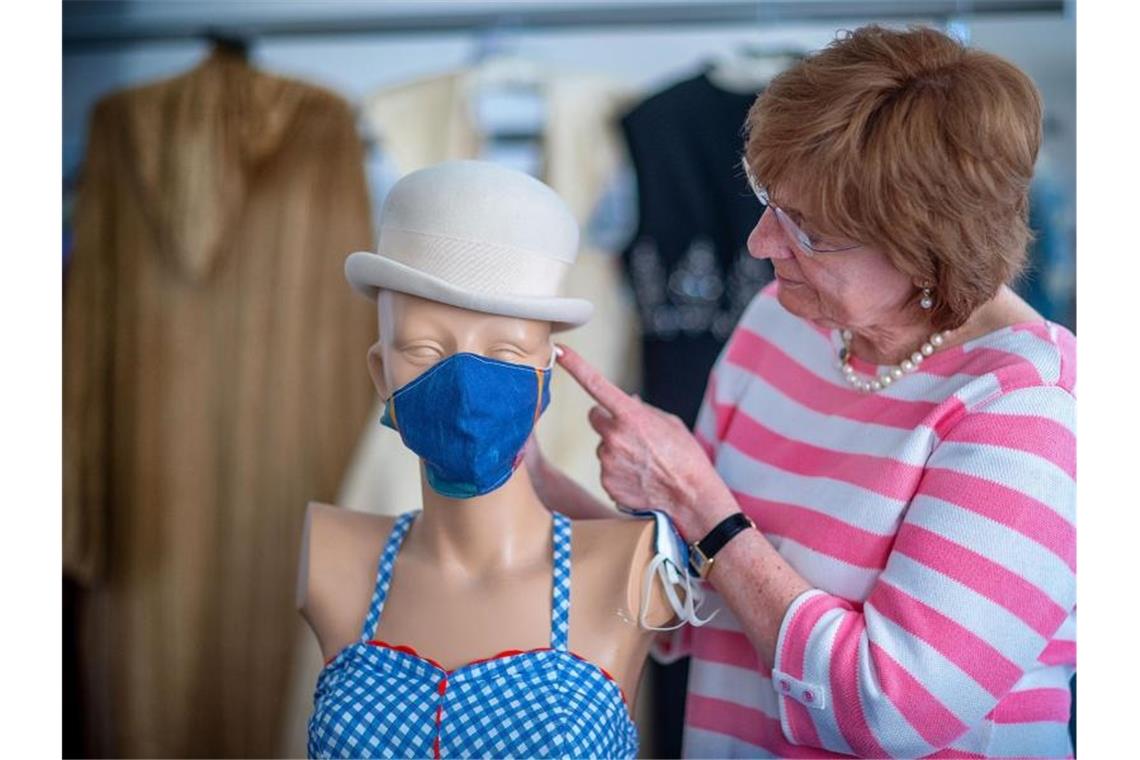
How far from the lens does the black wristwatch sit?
1262 mm

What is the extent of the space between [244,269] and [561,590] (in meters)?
1.21

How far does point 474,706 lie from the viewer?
120 cm

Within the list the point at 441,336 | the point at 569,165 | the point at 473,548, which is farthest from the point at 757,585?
the point at 569,165

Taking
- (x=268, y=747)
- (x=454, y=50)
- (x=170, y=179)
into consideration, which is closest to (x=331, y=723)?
(x=268, y=747)

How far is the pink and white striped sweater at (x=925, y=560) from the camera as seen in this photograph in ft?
3.69

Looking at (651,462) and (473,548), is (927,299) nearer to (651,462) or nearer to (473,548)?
(651,462)

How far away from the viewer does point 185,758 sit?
2.10 meters

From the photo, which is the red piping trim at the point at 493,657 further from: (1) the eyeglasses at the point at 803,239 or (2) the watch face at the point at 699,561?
(1) the eyeglasses at the point at 803,239

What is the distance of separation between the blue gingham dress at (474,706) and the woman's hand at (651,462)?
0.46 ft

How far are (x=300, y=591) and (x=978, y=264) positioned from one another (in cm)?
81

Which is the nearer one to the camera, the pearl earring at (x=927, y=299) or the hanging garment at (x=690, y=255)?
the pearl earring at (x=927, y=299)

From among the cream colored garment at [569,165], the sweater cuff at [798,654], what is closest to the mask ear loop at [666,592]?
the sweater cuff at [798,654]

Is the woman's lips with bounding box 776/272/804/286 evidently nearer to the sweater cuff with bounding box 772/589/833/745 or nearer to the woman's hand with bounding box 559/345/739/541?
the woman's hand with bounding box 559/345/739/541

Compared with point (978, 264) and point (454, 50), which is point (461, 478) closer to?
point (978, 264)
